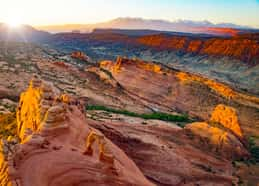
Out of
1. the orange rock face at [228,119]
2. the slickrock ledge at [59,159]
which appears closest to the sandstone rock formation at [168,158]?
the orange rock face at [228,119]

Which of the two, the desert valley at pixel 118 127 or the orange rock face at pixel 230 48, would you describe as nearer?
the desert valley at pixel 118 127

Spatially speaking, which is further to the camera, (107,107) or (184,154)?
(107,107)

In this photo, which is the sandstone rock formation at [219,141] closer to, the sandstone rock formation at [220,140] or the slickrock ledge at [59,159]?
the sandstone rock formation at [220,140]

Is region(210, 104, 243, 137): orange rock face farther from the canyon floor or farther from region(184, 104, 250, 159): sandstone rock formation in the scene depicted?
region(184, 104, 250, 159): sandstone rock formation

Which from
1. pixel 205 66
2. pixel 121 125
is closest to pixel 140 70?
pixel 121 125

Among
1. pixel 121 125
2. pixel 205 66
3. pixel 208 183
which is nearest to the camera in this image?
pixel 208 183

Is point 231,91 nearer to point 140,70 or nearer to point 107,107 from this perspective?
point 140,70
